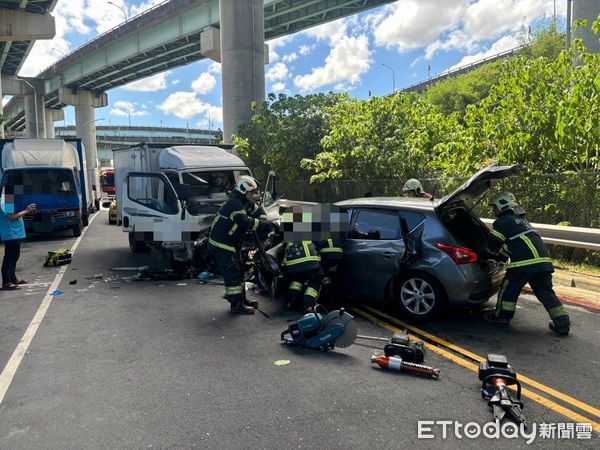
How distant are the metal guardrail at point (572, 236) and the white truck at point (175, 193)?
20.7 ft

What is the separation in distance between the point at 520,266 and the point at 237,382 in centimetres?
360

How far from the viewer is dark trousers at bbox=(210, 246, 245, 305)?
6.61m

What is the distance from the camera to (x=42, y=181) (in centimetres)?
1480

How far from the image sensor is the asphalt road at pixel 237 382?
344cm

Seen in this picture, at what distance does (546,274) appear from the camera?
18.5 feet

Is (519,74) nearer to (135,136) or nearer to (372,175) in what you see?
(372,175)

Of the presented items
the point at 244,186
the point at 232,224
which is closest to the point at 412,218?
the point at 244,186

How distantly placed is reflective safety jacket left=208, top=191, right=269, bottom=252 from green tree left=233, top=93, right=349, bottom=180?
44.5 feet

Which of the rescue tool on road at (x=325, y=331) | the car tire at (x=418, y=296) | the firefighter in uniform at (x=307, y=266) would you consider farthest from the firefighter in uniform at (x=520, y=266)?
the firefighter in uniform at (x=307, y=266)

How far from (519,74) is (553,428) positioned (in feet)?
30.6

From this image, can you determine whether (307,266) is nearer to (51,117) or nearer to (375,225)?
(375,225)

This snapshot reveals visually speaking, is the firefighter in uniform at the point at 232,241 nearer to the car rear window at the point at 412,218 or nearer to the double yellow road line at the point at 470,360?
the double yellow road line at the point at 470,360

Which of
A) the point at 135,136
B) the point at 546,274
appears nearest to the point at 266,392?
the point at 546,274

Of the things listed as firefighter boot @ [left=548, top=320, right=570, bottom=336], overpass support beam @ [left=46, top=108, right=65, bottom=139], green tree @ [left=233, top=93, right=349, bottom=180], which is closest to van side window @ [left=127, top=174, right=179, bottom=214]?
firefighter boot @ [left=548, top=320, right=570, bottom=336]
